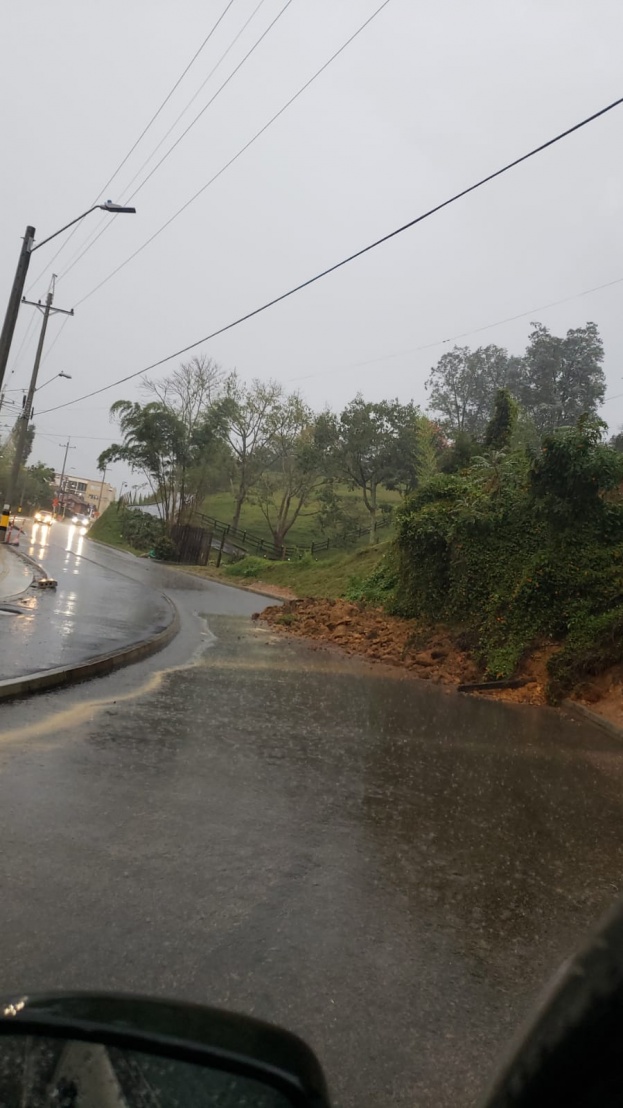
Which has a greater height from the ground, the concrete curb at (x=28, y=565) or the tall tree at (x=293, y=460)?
the tall tree at (x=293, y=460)

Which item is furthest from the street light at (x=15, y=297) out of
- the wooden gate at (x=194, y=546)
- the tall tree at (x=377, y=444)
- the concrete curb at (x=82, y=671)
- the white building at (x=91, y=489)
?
the white building at (x=91, y=489)

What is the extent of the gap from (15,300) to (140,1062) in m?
20.4

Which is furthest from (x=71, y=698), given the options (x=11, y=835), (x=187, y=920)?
(x=187, y=920)

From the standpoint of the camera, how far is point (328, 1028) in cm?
304

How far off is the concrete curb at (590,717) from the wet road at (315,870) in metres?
2.27

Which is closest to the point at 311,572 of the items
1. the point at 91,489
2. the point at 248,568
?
the point at 248,568

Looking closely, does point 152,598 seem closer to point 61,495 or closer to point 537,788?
point 537,788

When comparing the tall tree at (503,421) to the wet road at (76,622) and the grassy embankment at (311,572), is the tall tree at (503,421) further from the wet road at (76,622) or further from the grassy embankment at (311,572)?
the wet road at (76,622)

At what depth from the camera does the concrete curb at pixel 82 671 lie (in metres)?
8.59

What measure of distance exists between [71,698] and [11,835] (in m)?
4.52

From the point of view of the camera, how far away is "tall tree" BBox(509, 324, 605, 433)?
213ft

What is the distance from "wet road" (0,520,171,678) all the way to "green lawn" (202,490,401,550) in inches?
1352

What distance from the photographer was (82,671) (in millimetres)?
10281

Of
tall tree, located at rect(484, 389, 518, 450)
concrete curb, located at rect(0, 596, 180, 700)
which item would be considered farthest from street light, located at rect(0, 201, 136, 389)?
tall tree, located at rect(484, 389, 518, 450)
